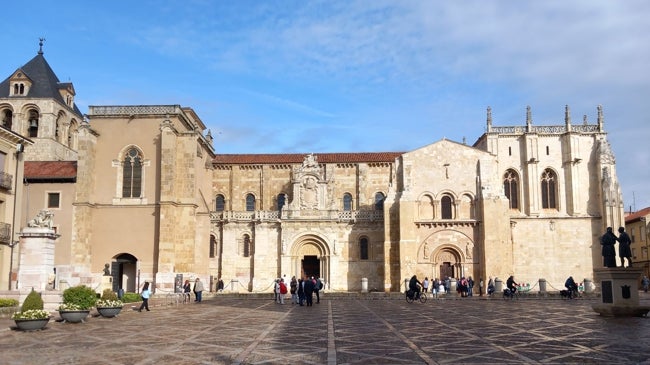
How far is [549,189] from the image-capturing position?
47.6m

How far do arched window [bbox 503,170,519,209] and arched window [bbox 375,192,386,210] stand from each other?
9.82m

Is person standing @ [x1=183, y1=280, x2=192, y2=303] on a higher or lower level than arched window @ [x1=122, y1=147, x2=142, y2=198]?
lower

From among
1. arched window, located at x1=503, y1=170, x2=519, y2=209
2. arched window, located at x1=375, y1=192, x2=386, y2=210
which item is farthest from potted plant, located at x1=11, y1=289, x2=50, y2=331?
arched window, located at x1=503, y1=170, x2=519, y2=209

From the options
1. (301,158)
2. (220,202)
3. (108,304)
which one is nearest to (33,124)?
(220,202)

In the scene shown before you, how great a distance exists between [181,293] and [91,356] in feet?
77.0

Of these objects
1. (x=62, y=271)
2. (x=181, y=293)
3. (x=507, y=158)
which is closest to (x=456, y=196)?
(x=507, y=158)

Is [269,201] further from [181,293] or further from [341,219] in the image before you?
[181,293]

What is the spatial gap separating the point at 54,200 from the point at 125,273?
6.67 metres

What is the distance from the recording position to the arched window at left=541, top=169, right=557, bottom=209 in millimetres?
47375

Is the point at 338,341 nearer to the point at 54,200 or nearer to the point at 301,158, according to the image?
A: the point at 54,200

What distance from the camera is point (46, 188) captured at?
125 feet

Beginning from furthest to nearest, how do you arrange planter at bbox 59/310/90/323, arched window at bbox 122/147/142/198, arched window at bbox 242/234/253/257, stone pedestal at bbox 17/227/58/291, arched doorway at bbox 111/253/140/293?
arched window at bbox 242/234/253/257 < arched doorway at bbox 111/253/140/293 < arched window at bbox 122/147/142/198 < stone pedestal at bbox 17/227/58/291 < planter at bbox 59/310/90/323

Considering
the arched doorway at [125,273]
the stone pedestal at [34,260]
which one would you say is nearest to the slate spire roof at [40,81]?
the arched doorway at [125,273]

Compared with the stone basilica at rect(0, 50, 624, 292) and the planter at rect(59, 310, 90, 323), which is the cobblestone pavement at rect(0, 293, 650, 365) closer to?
the planter at rect(59, 310, 90, 323)
